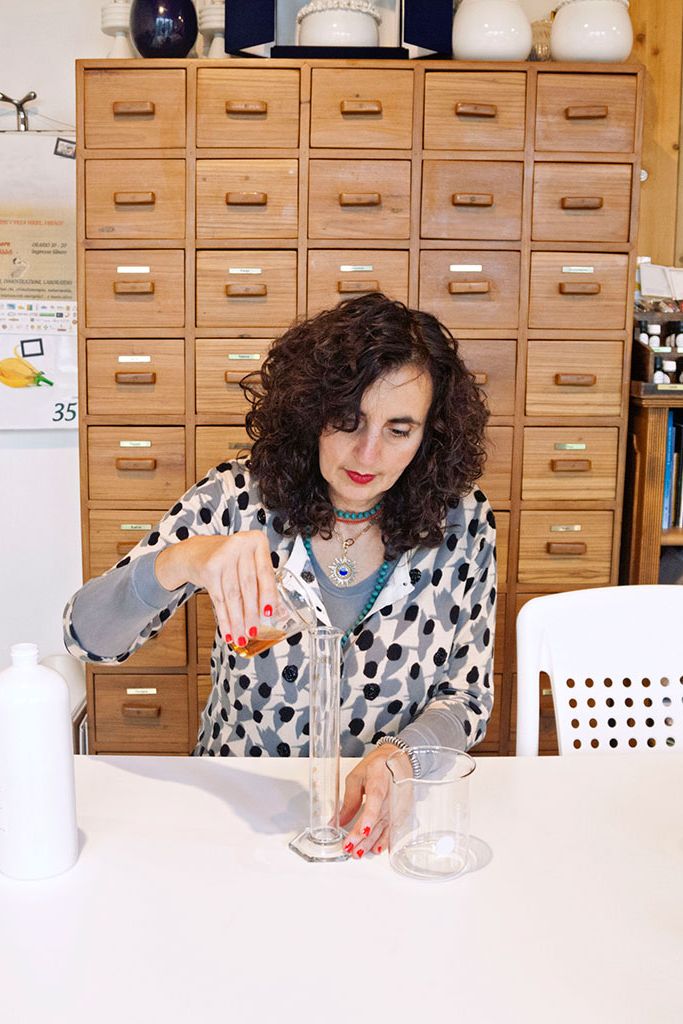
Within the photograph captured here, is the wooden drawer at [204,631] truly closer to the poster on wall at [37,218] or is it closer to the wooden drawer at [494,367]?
the wooden drawer at [494,367]

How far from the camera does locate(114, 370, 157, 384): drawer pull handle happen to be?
8.59ft

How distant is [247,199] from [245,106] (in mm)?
215

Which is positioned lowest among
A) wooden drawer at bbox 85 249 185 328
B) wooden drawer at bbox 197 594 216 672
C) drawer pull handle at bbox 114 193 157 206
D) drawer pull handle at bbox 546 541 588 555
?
wooden drawer at bbox 197 594 216 672

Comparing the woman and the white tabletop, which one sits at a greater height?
the woman

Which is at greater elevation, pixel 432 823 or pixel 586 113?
pixel 586 113

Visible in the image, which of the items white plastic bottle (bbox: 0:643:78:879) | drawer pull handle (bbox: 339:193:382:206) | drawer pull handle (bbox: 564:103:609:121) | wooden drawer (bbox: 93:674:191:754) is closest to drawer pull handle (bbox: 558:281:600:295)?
drawer pull handle (bbox: 564:103:609:121)

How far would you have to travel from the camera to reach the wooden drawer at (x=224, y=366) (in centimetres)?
262

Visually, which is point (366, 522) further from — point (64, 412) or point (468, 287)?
point (64, 412)

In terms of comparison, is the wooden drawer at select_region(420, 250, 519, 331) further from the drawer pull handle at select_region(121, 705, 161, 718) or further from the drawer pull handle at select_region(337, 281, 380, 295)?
the drawer pull handle at select_region(121, 705, 161, 718)

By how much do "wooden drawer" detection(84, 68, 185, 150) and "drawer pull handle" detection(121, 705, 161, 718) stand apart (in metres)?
1.42

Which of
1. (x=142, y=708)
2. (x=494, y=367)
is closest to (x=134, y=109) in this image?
(x=494, y=367)

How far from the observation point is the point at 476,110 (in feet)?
8.26

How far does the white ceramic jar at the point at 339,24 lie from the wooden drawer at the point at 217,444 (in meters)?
0.97

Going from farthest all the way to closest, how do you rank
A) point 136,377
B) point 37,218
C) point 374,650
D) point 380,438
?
point 37,218 < point 136,377 < point 374,650 < point 380,438
